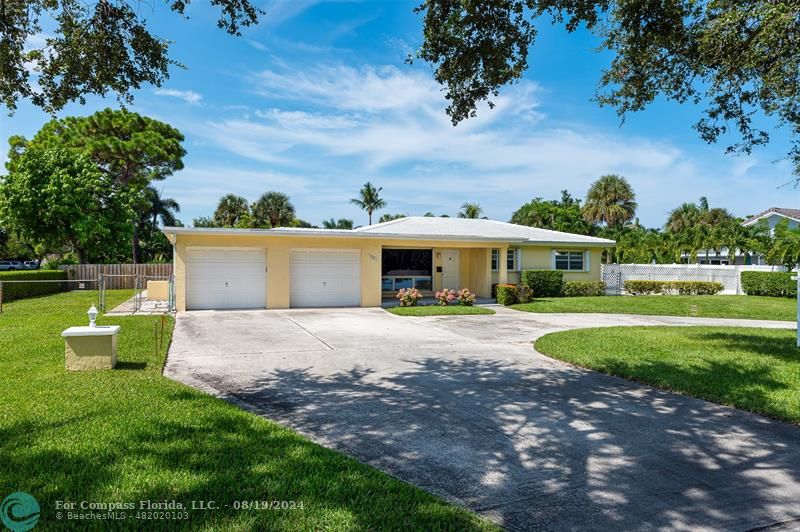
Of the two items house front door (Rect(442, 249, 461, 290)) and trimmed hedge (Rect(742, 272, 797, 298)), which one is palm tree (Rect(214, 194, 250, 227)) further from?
trimmed hedge (Rect(742, 272, 797, 298))

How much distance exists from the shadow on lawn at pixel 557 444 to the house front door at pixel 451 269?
1543 centimetres

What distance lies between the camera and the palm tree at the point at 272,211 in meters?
45.8

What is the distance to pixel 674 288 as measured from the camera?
80.9 feet

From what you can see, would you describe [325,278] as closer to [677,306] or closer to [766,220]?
[677,306]

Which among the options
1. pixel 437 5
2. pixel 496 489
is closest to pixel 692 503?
pixel 496 489

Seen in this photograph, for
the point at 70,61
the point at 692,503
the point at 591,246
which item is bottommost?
the point at 692,503

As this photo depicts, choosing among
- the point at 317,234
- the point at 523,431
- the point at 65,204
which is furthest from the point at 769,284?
the point at 65,204

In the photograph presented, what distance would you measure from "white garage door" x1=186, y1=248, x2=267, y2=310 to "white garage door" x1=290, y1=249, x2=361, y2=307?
3.84ft

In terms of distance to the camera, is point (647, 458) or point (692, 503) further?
point (647, 458)

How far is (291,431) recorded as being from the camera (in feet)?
15.3

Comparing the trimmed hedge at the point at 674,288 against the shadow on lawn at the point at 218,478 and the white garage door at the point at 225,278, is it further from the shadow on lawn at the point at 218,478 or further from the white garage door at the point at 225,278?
the shadow on lawn at the point at 218,478

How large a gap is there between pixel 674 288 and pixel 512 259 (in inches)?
378

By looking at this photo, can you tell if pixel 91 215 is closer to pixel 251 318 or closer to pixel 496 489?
pixel 251 318

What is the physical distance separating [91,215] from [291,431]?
29.7 m
